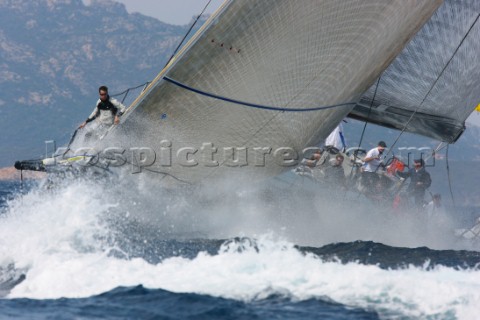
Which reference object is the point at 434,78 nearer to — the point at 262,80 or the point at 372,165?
the point at 372,165

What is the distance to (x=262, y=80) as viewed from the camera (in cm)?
945

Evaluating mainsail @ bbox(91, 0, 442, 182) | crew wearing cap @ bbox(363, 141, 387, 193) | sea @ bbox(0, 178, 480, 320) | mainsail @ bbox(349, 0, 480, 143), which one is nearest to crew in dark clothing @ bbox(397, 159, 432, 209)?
crew wearing cap @ bbox(363, 141, 387, 193)

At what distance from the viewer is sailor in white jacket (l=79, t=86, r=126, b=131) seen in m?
10.8

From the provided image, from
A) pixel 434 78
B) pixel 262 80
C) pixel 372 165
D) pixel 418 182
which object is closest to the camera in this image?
pixel 262 80


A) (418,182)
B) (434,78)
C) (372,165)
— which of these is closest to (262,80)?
(434,78)

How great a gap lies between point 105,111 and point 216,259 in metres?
3.91

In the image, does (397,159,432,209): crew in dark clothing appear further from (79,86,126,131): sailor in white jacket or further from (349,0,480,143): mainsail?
(79,86,126,131): sailor in white jacket

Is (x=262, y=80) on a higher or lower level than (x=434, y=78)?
lower

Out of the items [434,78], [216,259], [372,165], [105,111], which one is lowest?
[216,259]

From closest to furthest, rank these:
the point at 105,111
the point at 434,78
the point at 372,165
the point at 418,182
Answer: the point at 105,111 < the point at 434,78 < the point at 372,165 < the point at 418,182

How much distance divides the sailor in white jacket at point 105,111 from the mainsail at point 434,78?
390 cm

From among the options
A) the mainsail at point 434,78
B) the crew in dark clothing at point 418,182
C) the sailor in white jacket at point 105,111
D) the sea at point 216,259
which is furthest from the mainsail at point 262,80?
the crew in dark clothing at point 418,182

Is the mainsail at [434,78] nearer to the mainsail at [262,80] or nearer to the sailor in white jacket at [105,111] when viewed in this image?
the mainsail at [262,80]

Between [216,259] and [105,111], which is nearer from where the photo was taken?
[216,259]
